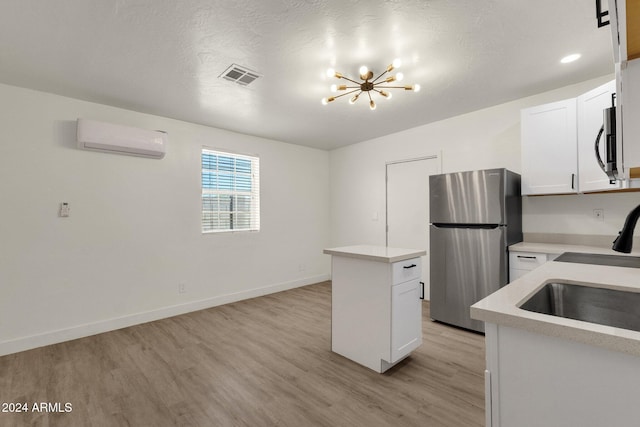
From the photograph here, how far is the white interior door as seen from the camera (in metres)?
4.09

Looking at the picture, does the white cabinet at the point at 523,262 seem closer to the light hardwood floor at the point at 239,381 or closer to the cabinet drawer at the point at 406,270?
the light hardwood floor at the point at 239,381

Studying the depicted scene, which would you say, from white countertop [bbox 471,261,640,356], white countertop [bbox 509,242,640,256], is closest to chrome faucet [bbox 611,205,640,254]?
white countertop [bbox 471,261,640,356]

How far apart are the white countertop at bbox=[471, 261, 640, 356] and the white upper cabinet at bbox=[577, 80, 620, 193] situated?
147 cm

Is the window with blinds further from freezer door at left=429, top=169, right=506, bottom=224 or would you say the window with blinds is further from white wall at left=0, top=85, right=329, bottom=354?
freezer door at left=429, top=169, right=506, bottom=224

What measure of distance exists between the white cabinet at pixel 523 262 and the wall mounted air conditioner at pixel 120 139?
4.00 meters

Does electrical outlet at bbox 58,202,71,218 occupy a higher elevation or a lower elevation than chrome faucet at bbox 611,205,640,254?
higher

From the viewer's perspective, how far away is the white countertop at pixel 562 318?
68 cm

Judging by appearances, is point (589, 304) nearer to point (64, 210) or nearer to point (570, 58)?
point (570, 58)

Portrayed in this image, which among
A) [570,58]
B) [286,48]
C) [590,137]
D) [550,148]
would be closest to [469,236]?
[550,148]

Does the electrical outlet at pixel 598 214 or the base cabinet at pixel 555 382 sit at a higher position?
the electrical outlet at pixel 598 214

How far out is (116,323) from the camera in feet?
10.4

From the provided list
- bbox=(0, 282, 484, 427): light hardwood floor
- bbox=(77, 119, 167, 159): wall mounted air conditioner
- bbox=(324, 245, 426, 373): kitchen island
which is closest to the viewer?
bbox=(0, 282, 484, 427): light hardwood floor

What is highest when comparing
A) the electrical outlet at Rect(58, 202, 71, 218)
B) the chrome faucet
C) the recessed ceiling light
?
the recessed ceiling light

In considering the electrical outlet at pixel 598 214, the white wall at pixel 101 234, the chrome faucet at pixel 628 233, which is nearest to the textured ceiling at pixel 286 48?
the white wall at pixel 101 234
